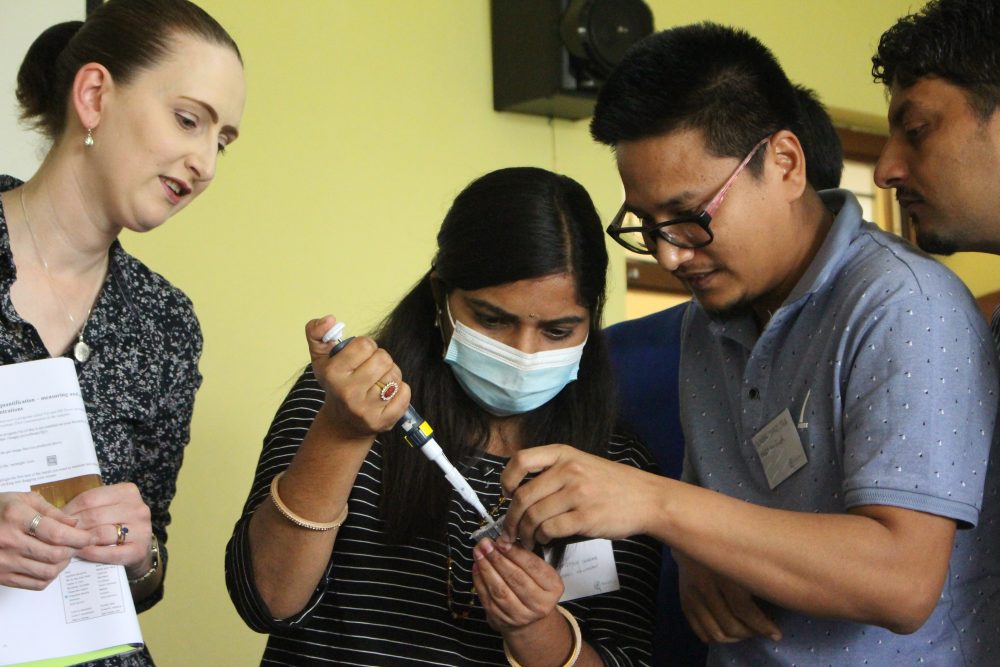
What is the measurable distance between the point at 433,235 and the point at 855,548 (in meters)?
2.23

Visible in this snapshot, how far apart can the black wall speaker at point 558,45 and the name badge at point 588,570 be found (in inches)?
74.7

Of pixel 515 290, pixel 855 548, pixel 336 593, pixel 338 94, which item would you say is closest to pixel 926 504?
pixel 855 548

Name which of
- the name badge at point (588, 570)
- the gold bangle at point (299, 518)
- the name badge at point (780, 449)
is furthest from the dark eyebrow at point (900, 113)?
the gold bangle at point (299, 518)

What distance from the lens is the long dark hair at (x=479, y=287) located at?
5.78 feet

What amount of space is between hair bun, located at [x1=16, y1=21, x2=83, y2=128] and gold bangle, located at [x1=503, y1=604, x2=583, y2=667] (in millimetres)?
1049

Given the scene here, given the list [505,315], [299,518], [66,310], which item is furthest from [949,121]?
[66,310]

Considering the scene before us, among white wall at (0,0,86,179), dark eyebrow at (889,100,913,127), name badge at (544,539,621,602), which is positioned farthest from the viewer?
white wall at (0,0,86,179)

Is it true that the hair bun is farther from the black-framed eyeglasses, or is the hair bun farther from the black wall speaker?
the black wall speaker

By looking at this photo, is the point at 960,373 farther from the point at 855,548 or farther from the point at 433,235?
the point at 433,235

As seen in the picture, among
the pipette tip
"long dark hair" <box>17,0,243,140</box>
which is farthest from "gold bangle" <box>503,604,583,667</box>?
"long dark hair" <box>17,0,243,140</box>

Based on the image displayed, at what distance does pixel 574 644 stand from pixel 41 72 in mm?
1154

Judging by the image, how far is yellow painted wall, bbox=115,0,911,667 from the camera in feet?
9.29

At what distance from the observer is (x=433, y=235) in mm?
3383

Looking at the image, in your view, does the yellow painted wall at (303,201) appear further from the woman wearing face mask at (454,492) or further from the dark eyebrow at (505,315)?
the dark eyebrow at (505,315)
